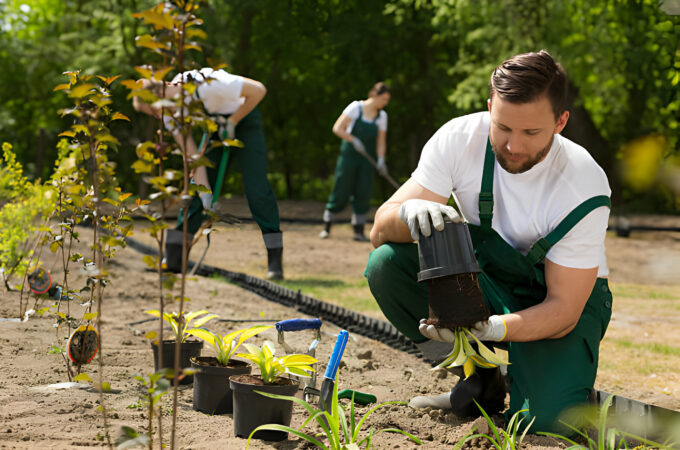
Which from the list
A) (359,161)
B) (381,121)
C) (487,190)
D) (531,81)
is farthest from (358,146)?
(531,81)

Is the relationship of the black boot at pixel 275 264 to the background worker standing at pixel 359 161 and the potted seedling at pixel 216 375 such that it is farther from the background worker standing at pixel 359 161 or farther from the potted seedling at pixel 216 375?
the background worker standing at pixel 359 161

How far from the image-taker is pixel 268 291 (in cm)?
586

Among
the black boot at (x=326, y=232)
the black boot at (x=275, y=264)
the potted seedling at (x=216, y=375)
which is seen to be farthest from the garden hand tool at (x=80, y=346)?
the black boot at (x=326, y=232)

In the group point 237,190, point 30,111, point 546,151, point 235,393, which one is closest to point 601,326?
point 546,151

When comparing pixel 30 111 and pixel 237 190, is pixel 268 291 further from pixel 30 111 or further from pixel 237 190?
pixel 30 111

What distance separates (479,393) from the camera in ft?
9.38

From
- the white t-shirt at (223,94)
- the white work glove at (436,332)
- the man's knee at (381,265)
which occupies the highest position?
the white t-shirt at (223,94)

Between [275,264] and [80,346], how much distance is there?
3502 millimetres

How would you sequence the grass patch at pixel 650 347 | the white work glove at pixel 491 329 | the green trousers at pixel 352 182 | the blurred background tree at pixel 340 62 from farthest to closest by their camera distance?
the blurred background tree at pixel 340 62
the green trousers at pixel 352 182
the grass patch at pixel 650 347
the white work glove at pixel 491 329

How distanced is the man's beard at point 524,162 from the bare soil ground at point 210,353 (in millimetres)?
556

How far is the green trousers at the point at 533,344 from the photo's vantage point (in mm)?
2662

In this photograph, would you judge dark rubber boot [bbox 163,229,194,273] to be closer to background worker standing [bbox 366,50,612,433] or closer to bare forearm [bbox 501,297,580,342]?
background worker standing [bbox 366,50,612,433]

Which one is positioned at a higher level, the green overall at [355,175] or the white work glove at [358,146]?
the white work glove at [358,146]

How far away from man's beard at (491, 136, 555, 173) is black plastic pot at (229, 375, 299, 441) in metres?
1.16
